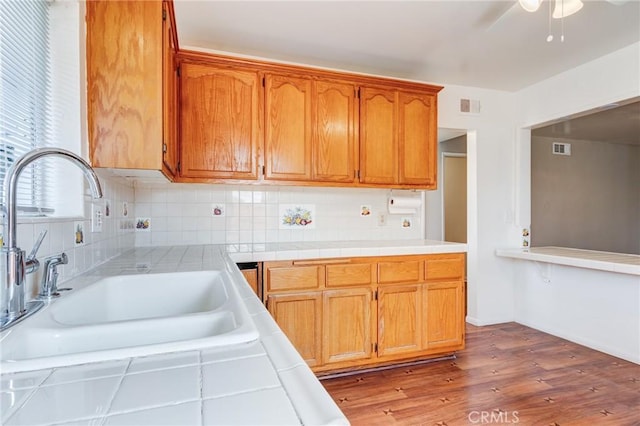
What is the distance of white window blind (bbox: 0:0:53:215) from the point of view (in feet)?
3.28

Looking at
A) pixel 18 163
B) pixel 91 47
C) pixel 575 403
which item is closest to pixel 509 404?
pixel 575 403

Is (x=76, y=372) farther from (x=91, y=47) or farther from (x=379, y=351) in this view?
(x=379, y=351)

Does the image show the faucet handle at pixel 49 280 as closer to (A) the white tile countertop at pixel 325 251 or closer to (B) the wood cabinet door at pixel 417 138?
(A) the white tile countertop at pixel 325 251

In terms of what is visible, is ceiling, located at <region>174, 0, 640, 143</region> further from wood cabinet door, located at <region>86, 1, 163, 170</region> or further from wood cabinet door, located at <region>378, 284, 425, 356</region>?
wood cabinet door, located at <region>378, 284, 425, 356</region>

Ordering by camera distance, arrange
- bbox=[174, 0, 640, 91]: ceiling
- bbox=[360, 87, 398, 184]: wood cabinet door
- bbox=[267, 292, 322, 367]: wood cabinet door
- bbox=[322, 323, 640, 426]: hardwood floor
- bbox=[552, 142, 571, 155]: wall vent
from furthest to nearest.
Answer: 1. bbox=[552, 142, 571, 155]: wall vent
2. bbox=[360, 87, 398, 184]: wood cabinet door
3. bbox=[267, 292, 322, 367]: wood cabinet door
4. bbox=[174, 0, 640, 91]: ceiling
5. bbox=[322, 323, 640, 426]: hardwood floor

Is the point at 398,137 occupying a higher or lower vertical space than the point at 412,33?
lower

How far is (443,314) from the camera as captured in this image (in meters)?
2.48

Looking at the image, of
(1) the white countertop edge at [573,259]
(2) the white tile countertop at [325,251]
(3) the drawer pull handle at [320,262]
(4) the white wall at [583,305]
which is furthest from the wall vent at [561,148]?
(3) the drawer pull handle at [320,262]

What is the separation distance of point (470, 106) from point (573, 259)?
1653 mm

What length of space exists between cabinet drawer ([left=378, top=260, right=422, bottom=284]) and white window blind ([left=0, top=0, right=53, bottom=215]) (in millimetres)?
1868

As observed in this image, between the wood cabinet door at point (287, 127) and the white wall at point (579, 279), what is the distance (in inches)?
90.9

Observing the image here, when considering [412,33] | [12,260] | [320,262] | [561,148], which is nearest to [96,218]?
[12,260]

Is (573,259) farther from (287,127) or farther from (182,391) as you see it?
(182,391)

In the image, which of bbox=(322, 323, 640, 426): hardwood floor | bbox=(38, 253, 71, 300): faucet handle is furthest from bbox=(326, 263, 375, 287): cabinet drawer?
bbox=(38, 253, 71, 300): faucet handle
